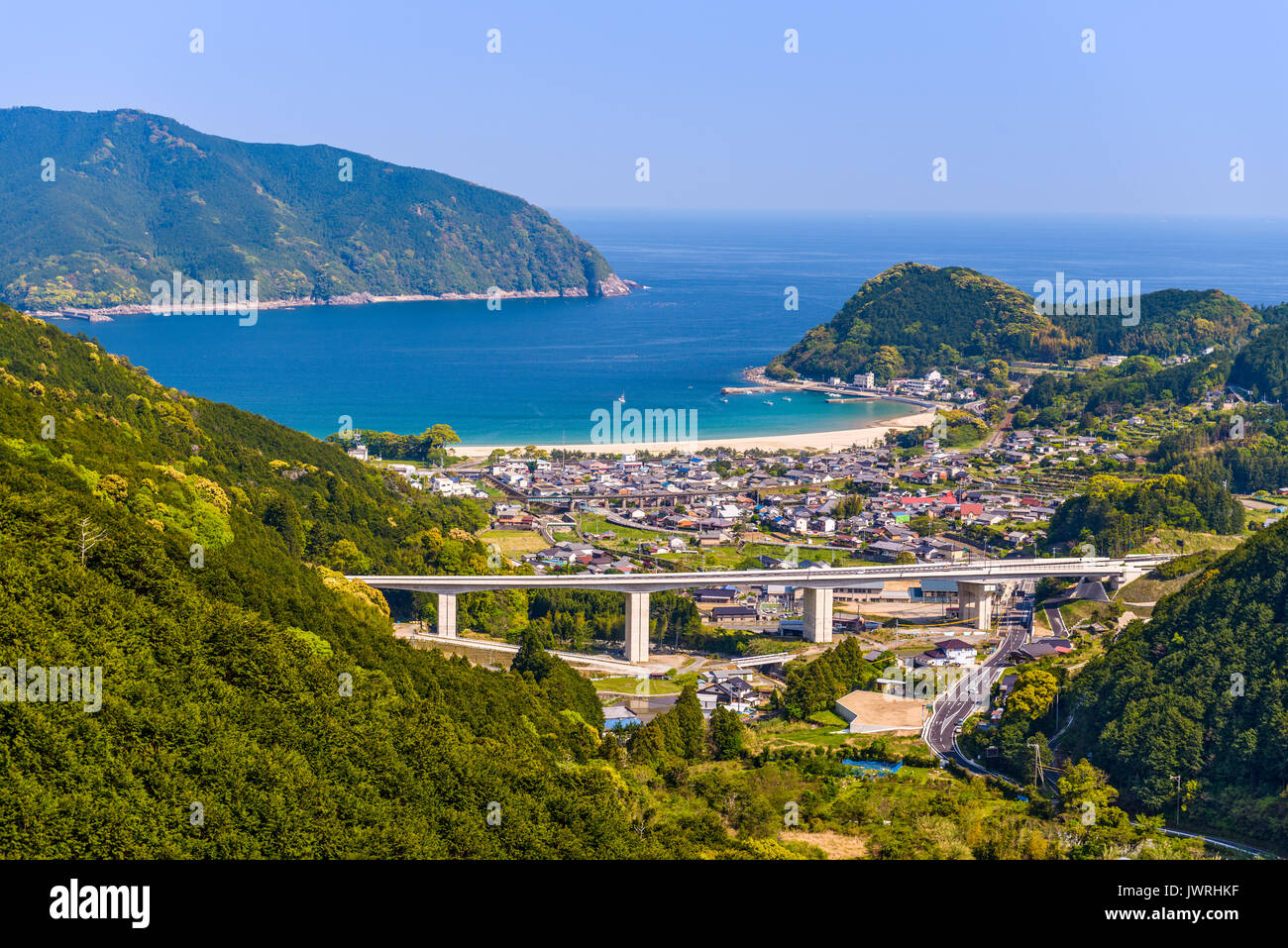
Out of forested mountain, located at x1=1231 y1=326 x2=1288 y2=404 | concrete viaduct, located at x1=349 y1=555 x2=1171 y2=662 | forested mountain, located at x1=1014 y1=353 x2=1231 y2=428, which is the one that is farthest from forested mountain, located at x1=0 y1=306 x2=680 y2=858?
forested mountain, located at x1=1231 y1=326 x2=1288 y2=404

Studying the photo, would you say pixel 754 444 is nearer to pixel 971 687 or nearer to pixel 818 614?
pixel 818 614

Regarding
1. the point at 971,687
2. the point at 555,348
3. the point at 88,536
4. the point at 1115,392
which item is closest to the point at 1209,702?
the point at 971,687

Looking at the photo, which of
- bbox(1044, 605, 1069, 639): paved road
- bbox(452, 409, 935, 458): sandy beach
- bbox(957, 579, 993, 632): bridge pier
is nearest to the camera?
bbox(1044, 605, 1069, 639): paved road

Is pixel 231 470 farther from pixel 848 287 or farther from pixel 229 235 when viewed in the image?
pixel 229 235

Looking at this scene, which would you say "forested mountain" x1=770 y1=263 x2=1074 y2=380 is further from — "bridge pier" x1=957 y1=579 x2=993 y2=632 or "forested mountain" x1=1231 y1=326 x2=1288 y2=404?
"bridge pier" x1=957 y1=579 x2=993 y2=632

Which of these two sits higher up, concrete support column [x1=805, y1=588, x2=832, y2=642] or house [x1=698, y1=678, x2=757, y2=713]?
concrete support column [x1=805, y1=588, x2=832, y2=642]
